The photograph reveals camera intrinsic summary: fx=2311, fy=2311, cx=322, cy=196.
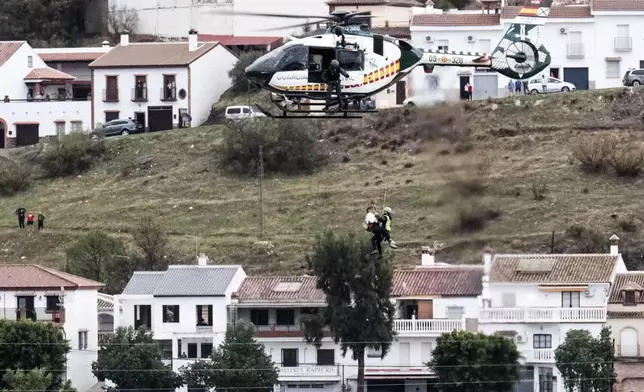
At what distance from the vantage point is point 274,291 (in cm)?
8212

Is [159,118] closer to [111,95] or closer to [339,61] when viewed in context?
[111,95]

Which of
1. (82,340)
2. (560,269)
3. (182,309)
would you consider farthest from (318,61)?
(182,309)

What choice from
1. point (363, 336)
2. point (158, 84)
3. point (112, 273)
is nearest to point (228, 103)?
point (158, 84)

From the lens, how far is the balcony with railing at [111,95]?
112812 mm

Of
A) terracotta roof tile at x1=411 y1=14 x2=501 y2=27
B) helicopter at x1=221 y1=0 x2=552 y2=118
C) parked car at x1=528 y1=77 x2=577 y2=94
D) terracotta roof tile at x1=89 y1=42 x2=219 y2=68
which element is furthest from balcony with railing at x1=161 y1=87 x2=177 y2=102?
helicopter at x1=221 y1=0 x2=552 y2=118

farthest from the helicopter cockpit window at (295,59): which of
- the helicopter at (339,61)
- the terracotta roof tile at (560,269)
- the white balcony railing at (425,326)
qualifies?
the white balcony railing at (425,326)

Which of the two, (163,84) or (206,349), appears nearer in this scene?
(206,349)

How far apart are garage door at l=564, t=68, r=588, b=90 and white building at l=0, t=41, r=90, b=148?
23664 millimetres

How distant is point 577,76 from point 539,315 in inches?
1240

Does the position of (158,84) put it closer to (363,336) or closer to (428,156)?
(363,336)

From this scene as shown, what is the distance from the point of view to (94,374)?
253 feet

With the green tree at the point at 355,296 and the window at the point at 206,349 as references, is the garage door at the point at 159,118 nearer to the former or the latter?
the window at the point at 206,349

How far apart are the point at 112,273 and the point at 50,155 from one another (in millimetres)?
19506

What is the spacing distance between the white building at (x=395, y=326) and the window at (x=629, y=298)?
504cm
